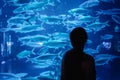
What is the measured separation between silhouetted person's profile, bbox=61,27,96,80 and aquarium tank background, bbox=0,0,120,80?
536cm

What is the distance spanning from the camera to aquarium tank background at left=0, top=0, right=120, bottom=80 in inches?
306

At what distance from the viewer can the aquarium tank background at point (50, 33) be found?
778cm

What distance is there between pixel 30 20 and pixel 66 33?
1.16 meters

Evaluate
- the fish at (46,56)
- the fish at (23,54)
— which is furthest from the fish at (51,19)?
the fish at (23,54)

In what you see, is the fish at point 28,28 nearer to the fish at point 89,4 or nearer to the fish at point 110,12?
the fish at point 89,4

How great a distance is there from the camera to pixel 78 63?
2209mm

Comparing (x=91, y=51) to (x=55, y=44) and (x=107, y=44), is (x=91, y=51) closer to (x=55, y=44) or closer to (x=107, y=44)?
(x=107, y=44)

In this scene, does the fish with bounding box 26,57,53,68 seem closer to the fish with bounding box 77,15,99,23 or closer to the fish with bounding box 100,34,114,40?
the fish with bounding box 77,15,99,23

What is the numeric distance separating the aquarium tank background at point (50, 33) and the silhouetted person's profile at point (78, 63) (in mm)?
5356

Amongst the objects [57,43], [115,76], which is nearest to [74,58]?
[57,43]

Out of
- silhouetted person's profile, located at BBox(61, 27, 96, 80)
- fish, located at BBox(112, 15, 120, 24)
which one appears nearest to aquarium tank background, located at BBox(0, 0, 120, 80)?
fish, located at BBox(112, 15, 120, 24)

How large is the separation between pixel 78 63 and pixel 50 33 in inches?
228

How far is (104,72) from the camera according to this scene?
26.5 ft

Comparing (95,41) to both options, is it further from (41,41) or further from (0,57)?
(0,57)
